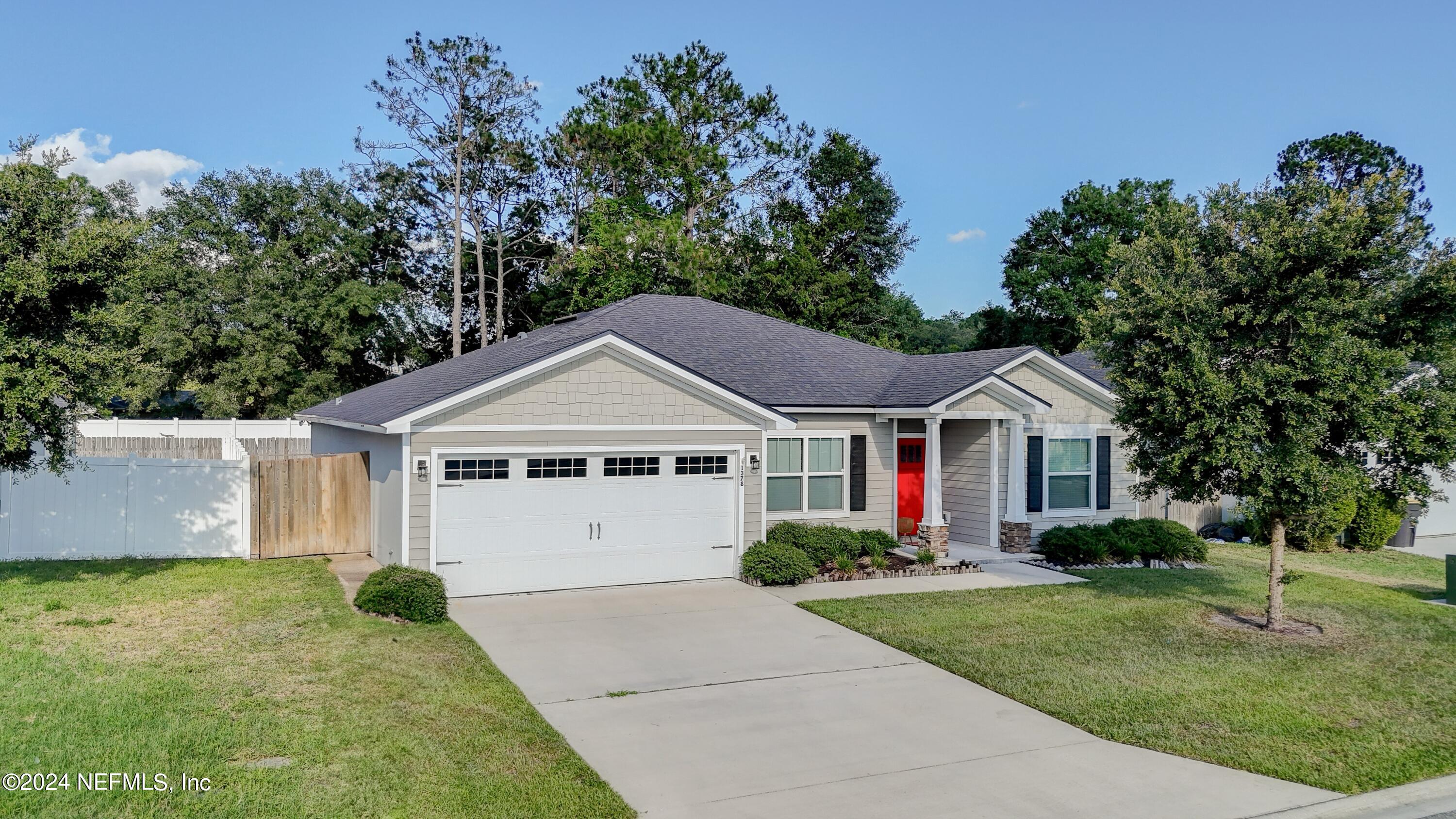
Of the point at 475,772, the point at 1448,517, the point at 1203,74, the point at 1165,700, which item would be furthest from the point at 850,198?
the point at 475,772

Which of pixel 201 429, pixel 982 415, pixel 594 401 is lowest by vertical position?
pixel 201 429

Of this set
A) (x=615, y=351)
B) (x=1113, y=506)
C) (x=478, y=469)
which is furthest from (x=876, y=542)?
(x=478, y=469)

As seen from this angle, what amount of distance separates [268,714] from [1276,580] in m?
11.4

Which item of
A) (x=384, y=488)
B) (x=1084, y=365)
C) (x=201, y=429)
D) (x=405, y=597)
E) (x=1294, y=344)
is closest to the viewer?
(x=1294, y=344)

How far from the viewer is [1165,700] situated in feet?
27.3

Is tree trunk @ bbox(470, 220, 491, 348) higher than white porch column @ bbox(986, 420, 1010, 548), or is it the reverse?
tree trunk @ bbox(470, 220, 491, 348)

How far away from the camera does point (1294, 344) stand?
10094 mm

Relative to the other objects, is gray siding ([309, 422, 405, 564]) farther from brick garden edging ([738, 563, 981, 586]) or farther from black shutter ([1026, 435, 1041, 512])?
black shutter ([1026, 435, 1041, 512])

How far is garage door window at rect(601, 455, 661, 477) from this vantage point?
13.2 m

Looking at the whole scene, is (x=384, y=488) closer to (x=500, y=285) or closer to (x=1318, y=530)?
(x=1318, y=530)

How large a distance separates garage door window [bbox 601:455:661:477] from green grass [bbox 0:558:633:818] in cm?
342

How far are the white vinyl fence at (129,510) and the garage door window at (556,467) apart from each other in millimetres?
5430

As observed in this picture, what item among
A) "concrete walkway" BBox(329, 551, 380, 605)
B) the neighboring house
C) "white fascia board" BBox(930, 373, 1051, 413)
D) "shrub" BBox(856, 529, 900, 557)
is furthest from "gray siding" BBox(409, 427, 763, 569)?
"white fascia board" BBox(930, 373, 1051, 413)

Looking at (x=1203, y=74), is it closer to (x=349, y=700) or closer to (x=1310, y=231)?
(x=1310, y=231)
